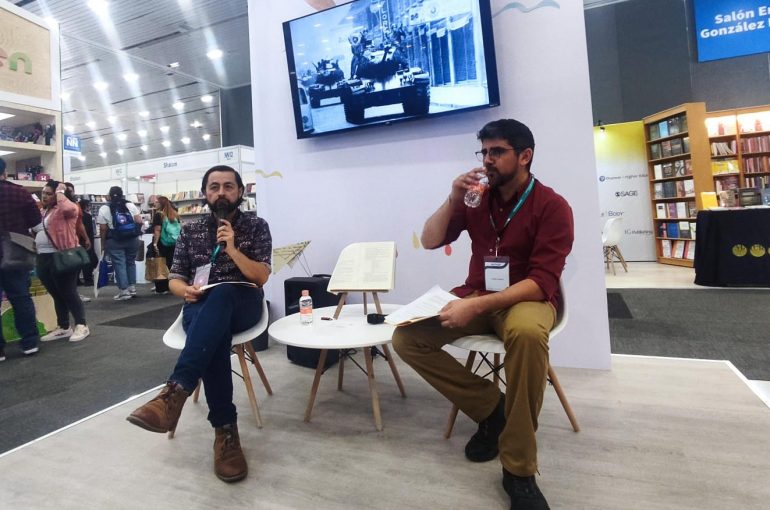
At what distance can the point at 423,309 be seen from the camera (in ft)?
5.11

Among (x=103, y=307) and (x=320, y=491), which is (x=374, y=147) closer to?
(x=320, y=491)

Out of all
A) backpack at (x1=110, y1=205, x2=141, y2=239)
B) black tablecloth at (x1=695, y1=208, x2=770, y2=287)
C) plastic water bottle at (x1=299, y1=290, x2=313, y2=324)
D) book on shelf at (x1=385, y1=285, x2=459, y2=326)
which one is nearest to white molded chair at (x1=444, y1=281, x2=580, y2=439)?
book on shelf at (x1=385, y1=285, x2=459, y2=326)

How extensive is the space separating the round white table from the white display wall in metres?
0.85

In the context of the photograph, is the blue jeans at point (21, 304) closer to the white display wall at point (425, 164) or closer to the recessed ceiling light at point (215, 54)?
the white display wall at point (425, 164)

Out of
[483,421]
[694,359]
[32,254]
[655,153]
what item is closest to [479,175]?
[483,421]

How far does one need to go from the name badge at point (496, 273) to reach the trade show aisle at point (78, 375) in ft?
6.87

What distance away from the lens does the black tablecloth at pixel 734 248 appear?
433 centimetres

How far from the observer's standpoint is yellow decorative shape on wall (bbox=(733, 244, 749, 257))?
14.5 feet

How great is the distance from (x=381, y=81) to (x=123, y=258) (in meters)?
4.56

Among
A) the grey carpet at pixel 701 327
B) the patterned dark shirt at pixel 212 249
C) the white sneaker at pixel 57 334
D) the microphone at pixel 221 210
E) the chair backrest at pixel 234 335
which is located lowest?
the grey carpet at pixel 701 327

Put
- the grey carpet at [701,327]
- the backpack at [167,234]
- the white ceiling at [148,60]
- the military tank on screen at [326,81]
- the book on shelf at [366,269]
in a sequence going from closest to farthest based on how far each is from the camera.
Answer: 1. the book on shelf at [366,269]
2. the grey carpet at [701,327]
3. the military tank on screen at [326,81]
4. the backpack at [167,234]
5. the white ceiling at [148,60]

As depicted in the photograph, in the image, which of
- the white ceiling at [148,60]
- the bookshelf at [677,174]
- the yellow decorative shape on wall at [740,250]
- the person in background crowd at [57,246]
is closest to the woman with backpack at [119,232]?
the person in background crowd at [57,246]

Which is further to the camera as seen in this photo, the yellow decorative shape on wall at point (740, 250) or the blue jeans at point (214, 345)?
the yellow decorative shape on wall at point (740, 250)

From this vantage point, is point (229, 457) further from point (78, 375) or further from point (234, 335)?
point (78, 375)
